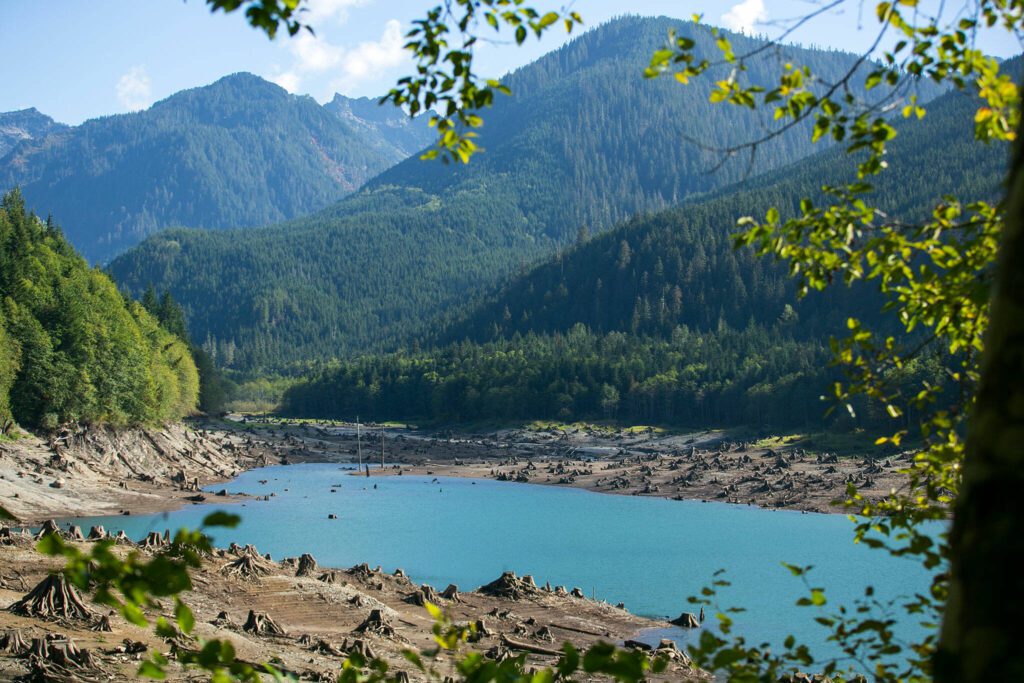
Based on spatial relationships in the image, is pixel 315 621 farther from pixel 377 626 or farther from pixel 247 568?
pixel 247 568

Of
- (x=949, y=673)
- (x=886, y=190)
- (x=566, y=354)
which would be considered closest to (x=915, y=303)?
(x=949, y=673)

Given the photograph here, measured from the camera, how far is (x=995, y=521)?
2.45m

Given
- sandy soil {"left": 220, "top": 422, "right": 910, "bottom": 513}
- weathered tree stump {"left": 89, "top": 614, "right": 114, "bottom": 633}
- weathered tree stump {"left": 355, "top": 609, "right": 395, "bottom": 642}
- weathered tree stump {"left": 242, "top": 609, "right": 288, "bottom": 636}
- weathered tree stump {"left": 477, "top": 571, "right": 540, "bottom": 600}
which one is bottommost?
sandy soil {"left": 220, "top": 422, "right": 910, "bottom": 513}

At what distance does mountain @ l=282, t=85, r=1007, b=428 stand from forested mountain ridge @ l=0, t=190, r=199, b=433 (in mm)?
46548

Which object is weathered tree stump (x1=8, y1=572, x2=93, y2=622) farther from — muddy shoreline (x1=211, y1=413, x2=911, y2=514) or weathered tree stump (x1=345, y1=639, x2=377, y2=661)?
muddy shoreline (x1=211, y1=413, x2=911, y2=514)

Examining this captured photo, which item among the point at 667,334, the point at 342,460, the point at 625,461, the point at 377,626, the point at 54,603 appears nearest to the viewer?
the point at 54,603

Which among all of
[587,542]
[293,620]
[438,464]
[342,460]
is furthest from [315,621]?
[342,460]

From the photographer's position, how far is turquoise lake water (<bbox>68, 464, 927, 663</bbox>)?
120 ft

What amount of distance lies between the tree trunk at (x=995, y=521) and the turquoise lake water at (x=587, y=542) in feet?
86.3

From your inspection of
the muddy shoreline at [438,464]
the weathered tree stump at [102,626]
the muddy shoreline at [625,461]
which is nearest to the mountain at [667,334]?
the muddy shoreline at [625,461]

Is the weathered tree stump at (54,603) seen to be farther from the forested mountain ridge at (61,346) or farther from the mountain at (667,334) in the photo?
the mountain at (667,334)

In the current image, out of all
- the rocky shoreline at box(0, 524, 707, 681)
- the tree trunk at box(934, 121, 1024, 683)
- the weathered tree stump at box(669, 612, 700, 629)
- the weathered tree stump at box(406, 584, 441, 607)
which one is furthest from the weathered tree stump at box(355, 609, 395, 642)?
the tree trunk at box(934, 121, 1024, 683)

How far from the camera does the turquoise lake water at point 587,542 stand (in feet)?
120

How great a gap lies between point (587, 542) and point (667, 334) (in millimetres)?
107805
